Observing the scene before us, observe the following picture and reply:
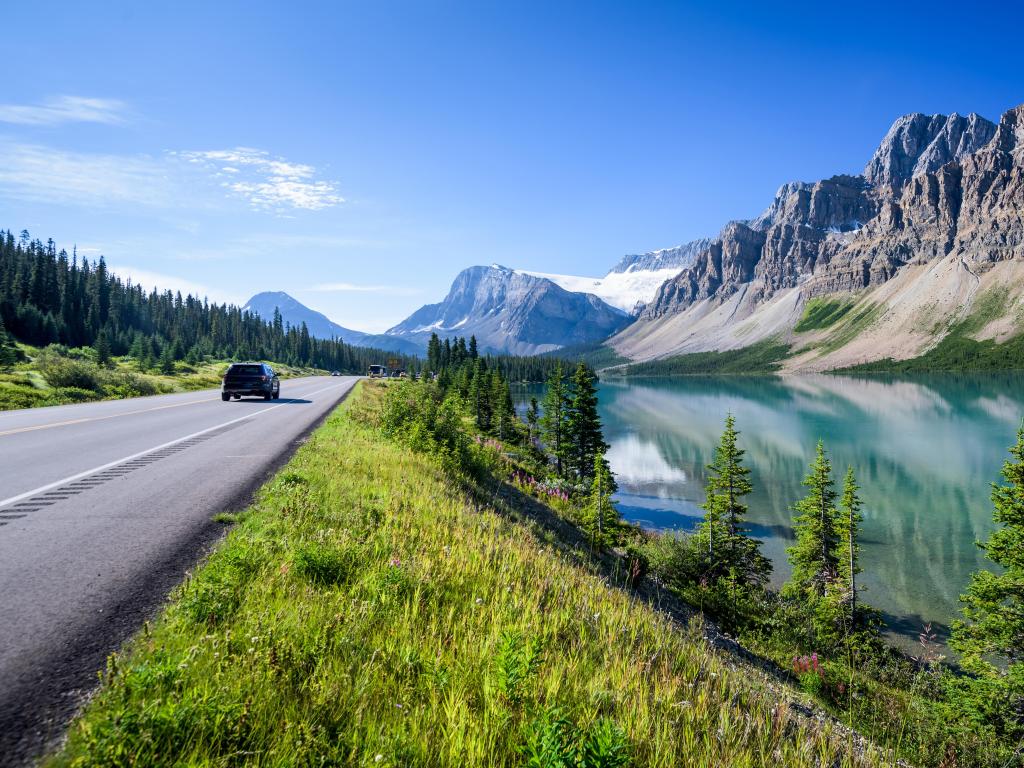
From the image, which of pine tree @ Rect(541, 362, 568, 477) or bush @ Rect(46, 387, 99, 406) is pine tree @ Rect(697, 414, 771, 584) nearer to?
pine tree @ Rect(541, 362, 568, 477)

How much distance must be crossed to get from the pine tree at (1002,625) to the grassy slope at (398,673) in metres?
14.8

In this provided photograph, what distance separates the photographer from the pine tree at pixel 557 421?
1650 inches

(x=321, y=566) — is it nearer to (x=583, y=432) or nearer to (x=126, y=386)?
(x=583, y=432)

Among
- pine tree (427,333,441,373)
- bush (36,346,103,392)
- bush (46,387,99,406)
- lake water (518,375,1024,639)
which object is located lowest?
lake water (518,375,1024,639)

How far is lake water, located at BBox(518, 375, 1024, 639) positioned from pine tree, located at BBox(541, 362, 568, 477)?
6217 mm

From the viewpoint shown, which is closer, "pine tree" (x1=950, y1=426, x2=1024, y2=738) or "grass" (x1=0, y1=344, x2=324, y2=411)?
"pine tree" (x1=950, y1=426, x2=1024, y2=738)

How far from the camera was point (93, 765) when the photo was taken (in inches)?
93.1

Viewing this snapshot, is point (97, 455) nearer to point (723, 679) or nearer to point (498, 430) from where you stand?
point (723, 679)

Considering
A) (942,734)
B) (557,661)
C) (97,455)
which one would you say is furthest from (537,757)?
(942,734)

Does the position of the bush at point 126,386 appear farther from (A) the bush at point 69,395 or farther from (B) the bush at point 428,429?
(B) the bush at point 428,429

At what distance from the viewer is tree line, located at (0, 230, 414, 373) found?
97.6 m

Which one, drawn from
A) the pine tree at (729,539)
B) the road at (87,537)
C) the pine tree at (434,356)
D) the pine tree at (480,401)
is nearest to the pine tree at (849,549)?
the pine tree at (729,539)

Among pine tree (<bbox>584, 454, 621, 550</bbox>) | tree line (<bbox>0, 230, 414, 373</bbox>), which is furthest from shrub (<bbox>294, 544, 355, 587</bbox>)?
tree line (<bbox>0, 230, 414, 373</bbox>)

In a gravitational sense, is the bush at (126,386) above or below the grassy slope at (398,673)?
below
